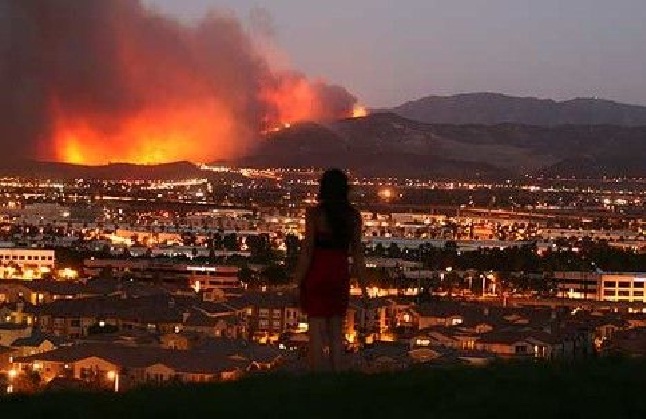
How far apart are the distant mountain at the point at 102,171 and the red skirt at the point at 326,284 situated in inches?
2001

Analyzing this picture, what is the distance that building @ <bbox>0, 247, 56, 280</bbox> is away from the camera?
2906 cm

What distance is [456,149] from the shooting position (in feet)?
311

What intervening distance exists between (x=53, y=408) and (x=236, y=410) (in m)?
0.53

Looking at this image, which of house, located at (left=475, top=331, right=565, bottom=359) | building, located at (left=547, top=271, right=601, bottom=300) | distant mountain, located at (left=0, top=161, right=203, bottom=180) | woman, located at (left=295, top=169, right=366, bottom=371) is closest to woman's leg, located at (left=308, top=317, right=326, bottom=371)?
woman, located at (left=295, top=169, right=366, bottom=371)

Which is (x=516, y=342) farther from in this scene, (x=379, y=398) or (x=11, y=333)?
(x=379, y=398)

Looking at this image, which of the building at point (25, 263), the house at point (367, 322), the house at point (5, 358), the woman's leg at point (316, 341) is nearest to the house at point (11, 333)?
the house at point (5, 358)

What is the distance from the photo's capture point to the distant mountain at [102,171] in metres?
55.6

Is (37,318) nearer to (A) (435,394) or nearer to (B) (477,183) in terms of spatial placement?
(A) (435,394)

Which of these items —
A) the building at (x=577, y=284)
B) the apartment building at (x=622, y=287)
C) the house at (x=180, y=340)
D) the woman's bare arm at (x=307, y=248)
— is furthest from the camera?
the apartment building at (x=622, y=287)

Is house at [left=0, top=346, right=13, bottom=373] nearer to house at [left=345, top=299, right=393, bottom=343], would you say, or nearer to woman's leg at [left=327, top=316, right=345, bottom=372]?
house at [left=345, top=299, right=393, bottom=343]

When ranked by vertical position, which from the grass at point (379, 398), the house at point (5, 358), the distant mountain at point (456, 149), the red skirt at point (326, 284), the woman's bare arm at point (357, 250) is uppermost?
the distant mountain at point (456, 149)

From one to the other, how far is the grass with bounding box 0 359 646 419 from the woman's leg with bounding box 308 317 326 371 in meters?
0.32

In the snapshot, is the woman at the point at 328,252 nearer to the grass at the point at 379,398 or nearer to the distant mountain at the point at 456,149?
the grass at the point at 379,398

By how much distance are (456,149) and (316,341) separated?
90.2 m
